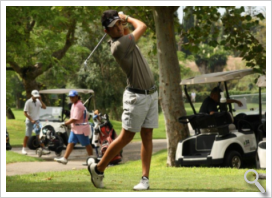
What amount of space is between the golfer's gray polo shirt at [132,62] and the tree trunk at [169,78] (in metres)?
5.92

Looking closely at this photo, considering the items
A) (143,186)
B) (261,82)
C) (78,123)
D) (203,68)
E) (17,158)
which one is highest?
(261,82)

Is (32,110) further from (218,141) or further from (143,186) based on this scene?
(143,186)

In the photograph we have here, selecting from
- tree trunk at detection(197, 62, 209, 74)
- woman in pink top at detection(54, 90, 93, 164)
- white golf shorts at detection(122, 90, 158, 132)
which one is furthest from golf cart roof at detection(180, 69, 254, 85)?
tree trunk at detection(197, 62, 209, 74)

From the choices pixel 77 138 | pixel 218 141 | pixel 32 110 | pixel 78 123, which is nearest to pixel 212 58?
pixel 32 110

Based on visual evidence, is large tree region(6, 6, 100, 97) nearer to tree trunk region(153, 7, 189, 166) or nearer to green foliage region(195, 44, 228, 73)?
tree trunk region(153, 7, 189, 166)

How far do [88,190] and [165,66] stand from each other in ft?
20.3

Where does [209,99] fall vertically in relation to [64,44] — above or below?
below

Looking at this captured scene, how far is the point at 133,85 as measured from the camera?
6797 millimetres

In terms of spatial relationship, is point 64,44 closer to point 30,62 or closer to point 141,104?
point 30,62

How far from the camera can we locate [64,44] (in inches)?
1209

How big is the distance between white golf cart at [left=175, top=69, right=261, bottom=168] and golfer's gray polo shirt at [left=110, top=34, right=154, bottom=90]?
5317 millimetres

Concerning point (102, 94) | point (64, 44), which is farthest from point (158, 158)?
point (102, 94)

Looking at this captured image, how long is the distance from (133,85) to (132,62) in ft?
0.87

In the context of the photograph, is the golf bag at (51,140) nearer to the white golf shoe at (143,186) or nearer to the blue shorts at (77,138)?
the blue shorts at (77,138)
